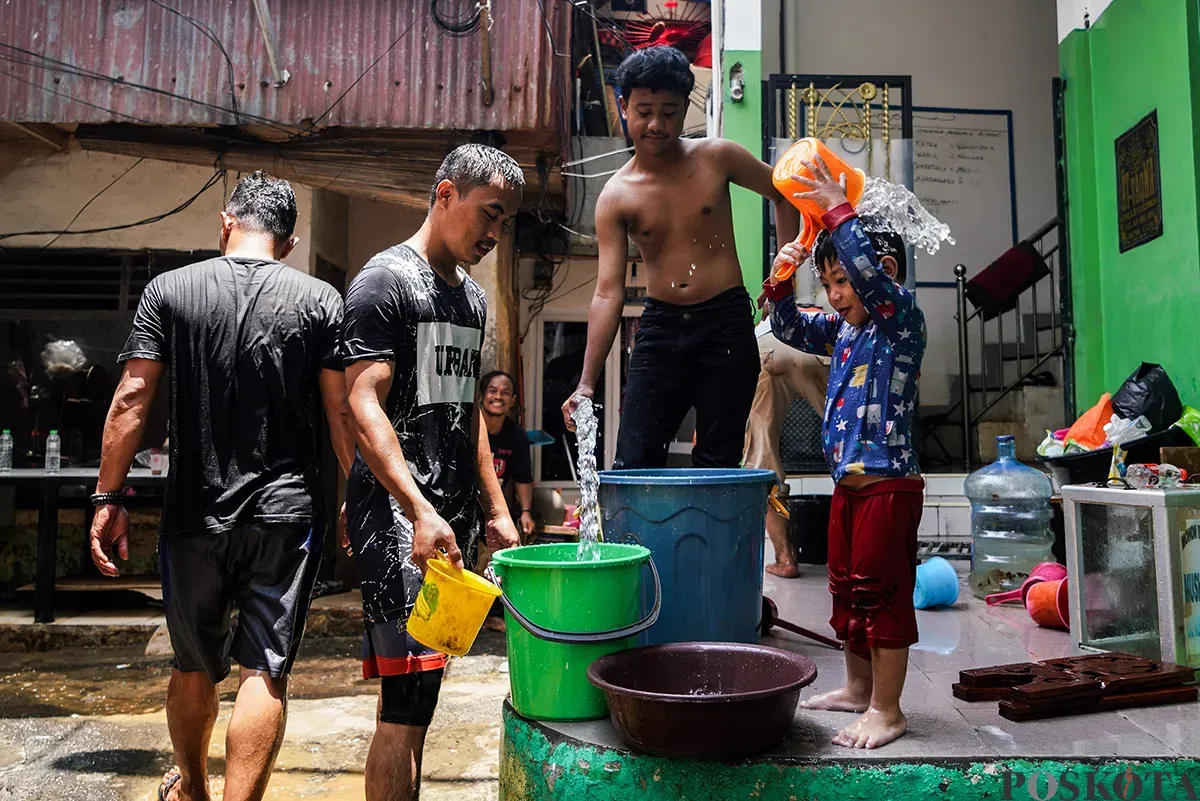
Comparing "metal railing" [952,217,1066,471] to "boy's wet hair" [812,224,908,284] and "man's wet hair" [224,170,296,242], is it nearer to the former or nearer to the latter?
"boy's wet hair" [812,224,908,284]

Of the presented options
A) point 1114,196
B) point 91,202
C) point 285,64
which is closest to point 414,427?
point 1114,196

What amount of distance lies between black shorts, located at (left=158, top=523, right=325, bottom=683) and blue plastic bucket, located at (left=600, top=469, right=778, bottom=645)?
1046 mm

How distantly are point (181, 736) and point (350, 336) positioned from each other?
141cm

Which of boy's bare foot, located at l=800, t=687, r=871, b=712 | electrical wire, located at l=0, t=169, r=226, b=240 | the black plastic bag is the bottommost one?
boy's bare foot, located at l=800, t=687, r=871, b=712

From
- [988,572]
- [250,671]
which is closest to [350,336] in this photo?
[250,671]

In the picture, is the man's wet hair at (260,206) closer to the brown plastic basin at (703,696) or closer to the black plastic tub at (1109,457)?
the brown plastic basin at (703,696)

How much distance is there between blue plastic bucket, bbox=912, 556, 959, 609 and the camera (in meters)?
4.09

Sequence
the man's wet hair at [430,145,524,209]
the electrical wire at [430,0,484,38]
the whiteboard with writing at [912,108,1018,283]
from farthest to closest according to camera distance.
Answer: the whiteboard with writing at [912,108,1018,283]
the electrical wire at [430,0,484,38]
the man's wet hair at [430,145,524,209]

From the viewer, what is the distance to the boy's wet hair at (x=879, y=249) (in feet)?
8.04

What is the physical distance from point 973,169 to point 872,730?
8634 millimetres

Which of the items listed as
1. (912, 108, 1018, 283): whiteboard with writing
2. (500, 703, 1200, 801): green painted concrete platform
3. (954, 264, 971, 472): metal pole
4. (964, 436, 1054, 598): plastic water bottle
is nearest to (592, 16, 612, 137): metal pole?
(912, 108, 1018, 283): whiteboard with writing

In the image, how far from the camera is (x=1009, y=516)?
15.8 ft

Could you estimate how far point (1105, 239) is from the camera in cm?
590

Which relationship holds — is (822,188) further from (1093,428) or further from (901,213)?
(1093,428)
